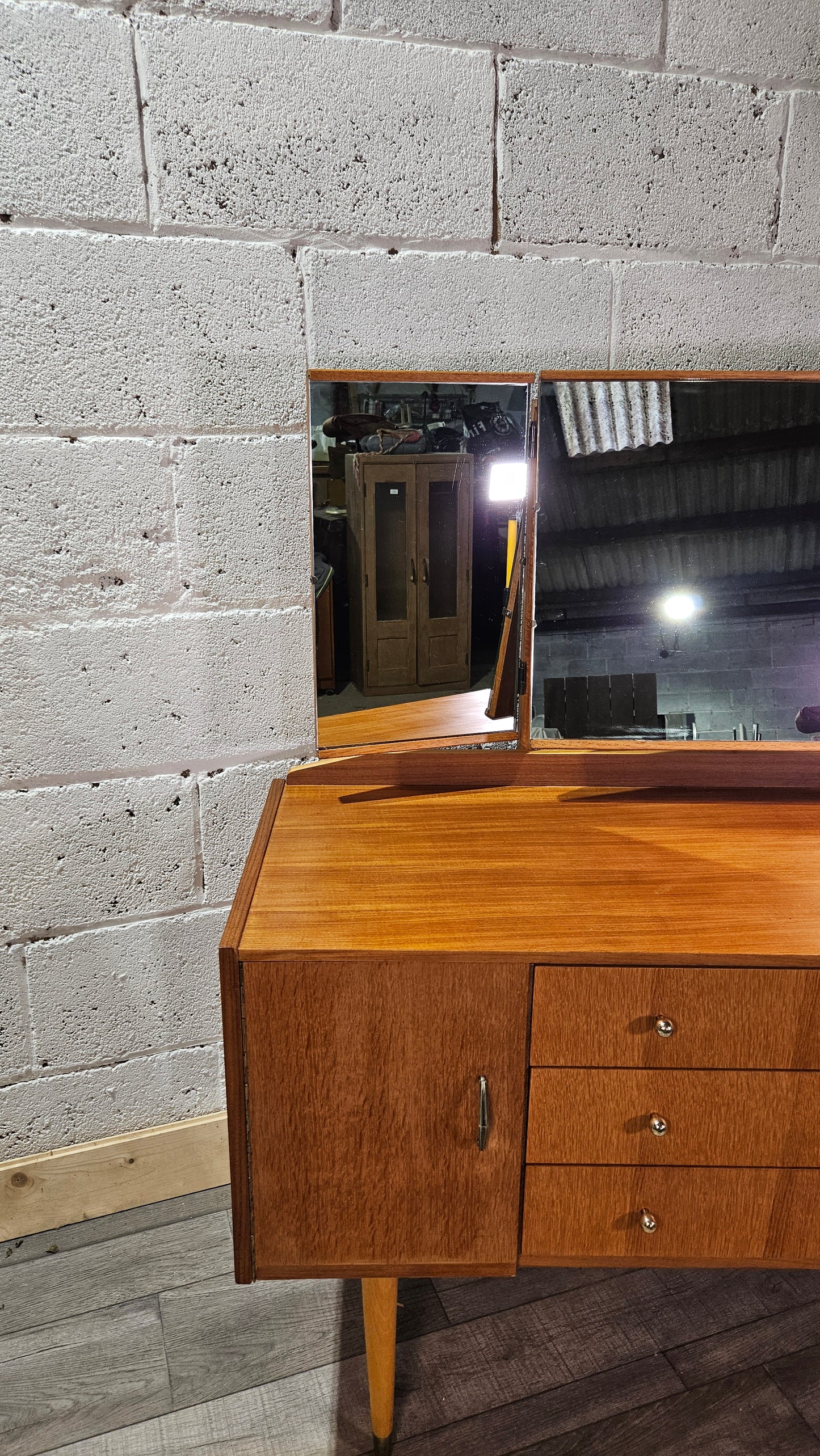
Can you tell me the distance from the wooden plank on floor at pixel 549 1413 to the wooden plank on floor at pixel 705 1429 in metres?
0.01

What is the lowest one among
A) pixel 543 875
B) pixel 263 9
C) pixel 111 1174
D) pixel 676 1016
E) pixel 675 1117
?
pixel 111 1174

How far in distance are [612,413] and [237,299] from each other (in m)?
0.55

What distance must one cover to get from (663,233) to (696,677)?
65 cm

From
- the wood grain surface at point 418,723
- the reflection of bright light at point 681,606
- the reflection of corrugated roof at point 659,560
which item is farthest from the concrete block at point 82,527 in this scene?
the reflection of bright light at point 681,606

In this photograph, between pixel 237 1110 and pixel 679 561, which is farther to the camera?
pixel 679 561

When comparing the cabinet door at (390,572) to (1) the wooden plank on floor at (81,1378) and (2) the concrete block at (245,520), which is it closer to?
(2) the concrete block at (245,520)

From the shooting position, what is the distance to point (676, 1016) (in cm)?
93

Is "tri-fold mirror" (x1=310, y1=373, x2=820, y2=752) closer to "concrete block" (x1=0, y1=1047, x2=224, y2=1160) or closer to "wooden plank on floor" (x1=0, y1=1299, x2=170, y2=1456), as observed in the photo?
"concrete block" (x1=0, y1=1047, x2=224, y2=1160)

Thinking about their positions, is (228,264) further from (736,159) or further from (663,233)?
(736,159)

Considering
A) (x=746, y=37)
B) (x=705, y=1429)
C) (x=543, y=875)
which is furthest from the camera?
(x=746, y=37)

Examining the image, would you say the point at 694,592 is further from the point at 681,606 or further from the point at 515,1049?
the point at 515,1049

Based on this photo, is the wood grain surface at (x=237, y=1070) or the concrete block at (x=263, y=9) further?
the concrete block at (x=263, y=9)

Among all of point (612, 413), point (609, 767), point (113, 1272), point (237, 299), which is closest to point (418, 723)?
point (609, 767)

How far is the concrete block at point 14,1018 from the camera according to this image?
136 cm
